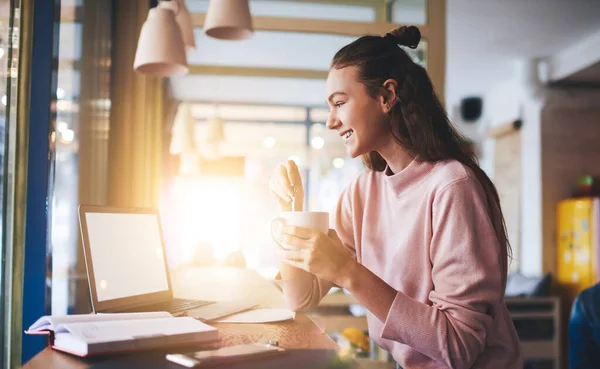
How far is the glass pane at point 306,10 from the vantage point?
11.3 feet

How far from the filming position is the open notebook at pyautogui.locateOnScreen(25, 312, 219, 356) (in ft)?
2.76

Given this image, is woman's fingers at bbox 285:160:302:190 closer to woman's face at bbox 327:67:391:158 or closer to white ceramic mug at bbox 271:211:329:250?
woman's face at bbox 327:67:391:158

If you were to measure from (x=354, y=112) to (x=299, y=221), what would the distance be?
39 centimetres

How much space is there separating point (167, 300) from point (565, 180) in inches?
246

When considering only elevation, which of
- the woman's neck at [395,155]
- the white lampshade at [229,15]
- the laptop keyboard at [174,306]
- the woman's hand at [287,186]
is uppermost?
the white lampshade at [229,15]

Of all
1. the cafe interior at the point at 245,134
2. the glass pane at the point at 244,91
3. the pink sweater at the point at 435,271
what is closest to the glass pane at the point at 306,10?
the cafe interior at the point at 245,134

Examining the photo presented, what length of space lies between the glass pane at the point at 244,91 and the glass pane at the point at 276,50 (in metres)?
0.69

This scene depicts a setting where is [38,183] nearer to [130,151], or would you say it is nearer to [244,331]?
[244,331]

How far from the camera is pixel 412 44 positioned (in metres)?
1.42

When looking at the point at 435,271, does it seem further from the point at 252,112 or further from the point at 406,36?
the point at 252,112

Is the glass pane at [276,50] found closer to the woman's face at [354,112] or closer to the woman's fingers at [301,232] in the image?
the woman's face at [354,112]

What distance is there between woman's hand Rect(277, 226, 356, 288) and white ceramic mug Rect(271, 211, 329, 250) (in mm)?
21

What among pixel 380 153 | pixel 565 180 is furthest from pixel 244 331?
pixel 565 180

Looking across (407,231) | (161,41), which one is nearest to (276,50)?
(161,41)
